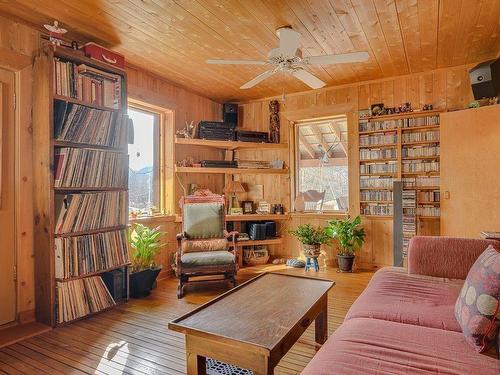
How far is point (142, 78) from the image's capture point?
3.95 metres

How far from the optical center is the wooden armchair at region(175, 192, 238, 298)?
3.43 metres

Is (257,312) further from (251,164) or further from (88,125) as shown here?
(251,164)

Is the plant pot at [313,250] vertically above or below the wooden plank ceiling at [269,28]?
below

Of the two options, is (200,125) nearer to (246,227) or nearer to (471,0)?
(246,227)

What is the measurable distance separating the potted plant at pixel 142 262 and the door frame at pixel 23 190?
898 mm

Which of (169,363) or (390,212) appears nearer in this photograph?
(169,363)

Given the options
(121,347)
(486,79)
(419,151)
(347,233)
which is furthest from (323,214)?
(121,347)

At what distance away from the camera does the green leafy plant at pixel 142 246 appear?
3459 millimetres

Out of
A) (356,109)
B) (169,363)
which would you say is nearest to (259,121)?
(356,109)

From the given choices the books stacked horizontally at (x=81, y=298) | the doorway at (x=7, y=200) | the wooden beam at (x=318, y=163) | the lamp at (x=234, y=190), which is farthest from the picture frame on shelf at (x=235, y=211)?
the doorway at (x=7, y=200)

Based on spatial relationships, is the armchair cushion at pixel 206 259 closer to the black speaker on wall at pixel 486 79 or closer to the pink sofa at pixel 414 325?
the pink sofa at pixel 414 325

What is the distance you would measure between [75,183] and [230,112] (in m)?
2.95

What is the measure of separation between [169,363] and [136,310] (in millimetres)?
1076

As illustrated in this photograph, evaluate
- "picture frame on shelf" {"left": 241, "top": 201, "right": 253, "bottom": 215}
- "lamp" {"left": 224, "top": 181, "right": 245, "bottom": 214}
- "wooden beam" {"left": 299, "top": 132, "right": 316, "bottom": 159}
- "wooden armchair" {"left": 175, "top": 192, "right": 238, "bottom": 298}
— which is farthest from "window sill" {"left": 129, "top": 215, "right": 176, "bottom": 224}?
"wooden beam" {"left": 299, "top": 132, "right": 316, "bottom": 159}
